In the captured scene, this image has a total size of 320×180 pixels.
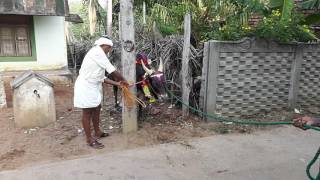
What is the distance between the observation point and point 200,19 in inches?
306

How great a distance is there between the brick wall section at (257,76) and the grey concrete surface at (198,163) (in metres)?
0.92

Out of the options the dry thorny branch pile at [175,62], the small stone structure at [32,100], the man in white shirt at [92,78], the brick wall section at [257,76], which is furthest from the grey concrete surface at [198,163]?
the small stone structure at [32,100]

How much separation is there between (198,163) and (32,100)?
3.06 m

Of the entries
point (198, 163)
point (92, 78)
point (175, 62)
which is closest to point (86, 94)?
point (92, 78)

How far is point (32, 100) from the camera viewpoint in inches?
235

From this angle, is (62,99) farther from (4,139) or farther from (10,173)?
(10,173)

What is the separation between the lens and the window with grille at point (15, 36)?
10508 millimetres

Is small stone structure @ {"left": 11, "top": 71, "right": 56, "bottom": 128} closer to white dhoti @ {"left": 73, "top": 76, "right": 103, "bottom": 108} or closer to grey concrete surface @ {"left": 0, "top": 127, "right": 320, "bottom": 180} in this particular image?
white dhoti @ {"left": 73, "top": 76, "right": 103, "bottom": 108}

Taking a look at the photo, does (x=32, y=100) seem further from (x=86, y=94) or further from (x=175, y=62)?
(x=175, y=62)

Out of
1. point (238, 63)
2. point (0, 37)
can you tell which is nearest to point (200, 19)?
point (238, 63)

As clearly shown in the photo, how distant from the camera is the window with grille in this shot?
34.5 ft

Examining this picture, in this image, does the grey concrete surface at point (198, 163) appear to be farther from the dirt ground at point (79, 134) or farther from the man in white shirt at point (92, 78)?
the man in white shirt at point (92, 78)

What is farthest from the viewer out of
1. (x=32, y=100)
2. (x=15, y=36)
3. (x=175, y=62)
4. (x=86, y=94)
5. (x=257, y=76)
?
(x=15, y=36)

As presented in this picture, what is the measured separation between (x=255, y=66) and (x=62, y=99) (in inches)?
190
